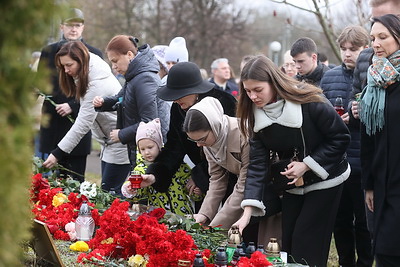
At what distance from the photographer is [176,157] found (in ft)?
16.4

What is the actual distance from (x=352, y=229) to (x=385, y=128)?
1.83 m

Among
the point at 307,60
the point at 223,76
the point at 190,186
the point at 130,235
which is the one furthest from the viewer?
the point at 223,76

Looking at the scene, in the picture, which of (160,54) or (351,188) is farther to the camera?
(160,54)

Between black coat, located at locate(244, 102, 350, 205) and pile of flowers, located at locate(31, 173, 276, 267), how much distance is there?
48 centimetres

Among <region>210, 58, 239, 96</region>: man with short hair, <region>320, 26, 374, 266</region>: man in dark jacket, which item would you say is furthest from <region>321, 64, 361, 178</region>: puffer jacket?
<region>210, 58, 239, 96</region>: man with short hair

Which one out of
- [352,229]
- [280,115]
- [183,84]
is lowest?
[352,229]

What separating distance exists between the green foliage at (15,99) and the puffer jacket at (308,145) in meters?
2.52

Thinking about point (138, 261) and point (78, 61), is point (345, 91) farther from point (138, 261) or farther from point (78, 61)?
point (138, 261)

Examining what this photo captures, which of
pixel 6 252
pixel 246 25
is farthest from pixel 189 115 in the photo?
pixel 246 25

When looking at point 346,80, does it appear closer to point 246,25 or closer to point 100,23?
point 100,23

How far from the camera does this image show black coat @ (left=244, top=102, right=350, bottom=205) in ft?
13.5

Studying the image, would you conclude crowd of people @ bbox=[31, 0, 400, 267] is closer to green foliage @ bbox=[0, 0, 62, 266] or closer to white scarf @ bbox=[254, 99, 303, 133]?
white scarf @ bbox=[254, 99, 303, 133]

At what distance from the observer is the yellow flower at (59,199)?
15.4 feet

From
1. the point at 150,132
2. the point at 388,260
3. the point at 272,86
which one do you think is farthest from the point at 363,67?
the point at 150,132
